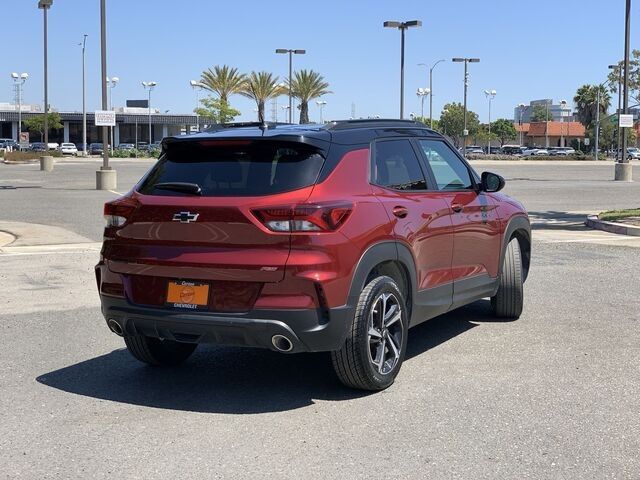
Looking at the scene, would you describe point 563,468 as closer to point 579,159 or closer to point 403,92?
point 403,92

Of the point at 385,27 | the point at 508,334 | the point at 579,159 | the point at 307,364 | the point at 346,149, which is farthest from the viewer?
the point at 579,159

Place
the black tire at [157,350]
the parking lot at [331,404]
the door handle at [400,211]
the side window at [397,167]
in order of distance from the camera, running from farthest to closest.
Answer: the black tire at [157,350] < the side window at [397,167] < the door handle at [400,211] < the parking lot at [331,404]

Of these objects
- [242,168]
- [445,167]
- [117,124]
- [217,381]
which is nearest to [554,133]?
[117,124]

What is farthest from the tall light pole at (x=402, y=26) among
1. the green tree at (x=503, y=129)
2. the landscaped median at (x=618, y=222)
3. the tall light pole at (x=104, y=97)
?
the green tree at (x=503, y=129)

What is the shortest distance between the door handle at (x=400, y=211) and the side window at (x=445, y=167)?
0.84 m

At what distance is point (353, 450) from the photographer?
445 centimetres

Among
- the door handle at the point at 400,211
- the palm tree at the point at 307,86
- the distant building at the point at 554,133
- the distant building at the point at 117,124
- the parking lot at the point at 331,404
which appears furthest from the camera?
the distant building at the point at 554,133

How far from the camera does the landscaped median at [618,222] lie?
1520cm

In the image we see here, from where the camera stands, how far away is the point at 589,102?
113 meters

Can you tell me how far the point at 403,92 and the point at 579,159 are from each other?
167ft

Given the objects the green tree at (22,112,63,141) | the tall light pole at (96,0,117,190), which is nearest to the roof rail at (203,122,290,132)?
the tall light pole at (96,0,117,190)

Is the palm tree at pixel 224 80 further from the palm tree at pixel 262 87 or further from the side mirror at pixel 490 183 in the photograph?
the side mirror at pixel 490 183

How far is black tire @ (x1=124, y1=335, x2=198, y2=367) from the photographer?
5992 mm

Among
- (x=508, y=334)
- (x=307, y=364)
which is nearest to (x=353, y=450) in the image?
(x=307, y=364)
